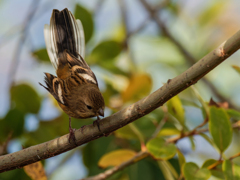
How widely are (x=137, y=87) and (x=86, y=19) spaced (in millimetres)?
1035

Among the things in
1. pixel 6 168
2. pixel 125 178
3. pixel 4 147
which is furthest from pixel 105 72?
pixel 6 168

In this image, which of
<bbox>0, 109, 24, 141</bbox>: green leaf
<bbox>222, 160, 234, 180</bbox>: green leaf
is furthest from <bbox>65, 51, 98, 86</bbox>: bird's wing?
<bbox>222, 160, 234, 180</bbox>: green leaf

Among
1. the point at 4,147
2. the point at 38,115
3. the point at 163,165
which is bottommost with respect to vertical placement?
the point at 163,165

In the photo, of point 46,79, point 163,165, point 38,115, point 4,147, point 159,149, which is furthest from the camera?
point 38,115

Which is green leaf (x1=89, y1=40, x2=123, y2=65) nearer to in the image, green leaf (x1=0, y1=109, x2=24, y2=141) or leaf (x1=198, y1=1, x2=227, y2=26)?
green leaf (x1=0, y1=109, x2=24, y2=141)

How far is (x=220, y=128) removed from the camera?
88.5 inches

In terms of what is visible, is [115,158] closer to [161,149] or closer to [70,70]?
[161,149]

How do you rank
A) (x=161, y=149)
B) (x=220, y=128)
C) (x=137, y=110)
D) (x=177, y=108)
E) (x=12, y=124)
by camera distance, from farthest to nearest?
(x=12, y=124) → (x=177, y=108) → (x=161, y=149) → (x=220, y=128) → (x=137, y=110)

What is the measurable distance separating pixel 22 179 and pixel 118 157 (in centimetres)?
109

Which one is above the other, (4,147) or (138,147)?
(4,147)

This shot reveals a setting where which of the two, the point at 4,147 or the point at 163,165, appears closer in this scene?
the point at 163,165

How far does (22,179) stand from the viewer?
9.83ft

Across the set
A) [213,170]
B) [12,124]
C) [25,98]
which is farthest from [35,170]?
[213,170]

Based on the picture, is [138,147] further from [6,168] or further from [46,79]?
[6,168]
